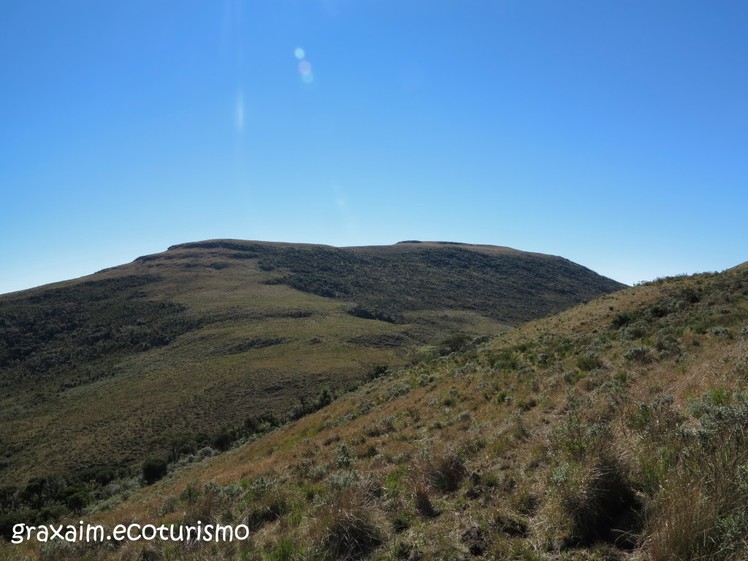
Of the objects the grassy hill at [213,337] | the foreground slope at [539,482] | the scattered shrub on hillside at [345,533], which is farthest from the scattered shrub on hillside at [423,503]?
the grassy hill at [213,337]

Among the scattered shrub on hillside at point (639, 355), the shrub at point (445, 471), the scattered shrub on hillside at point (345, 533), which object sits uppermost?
the scattered shrub on hillside at point (639, 355)

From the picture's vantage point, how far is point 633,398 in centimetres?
798

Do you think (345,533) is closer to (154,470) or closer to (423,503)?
(423,503)

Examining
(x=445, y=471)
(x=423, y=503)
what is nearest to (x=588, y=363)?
(x=445, y=471)

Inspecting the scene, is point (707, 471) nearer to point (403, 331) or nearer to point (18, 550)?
point (18, 550)

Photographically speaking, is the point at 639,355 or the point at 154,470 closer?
the point at 639,355

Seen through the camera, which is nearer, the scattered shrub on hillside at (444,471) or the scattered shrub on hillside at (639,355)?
the scattered shrub on hillside at (444,471)

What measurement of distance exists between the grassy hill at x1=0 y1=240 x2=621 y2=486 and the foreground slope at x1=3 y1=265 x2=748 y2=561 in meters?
27.2

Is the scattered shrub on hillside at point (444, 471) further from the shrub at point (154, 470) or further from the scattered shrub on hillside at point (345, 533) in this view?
the shrub at point (154, 470)

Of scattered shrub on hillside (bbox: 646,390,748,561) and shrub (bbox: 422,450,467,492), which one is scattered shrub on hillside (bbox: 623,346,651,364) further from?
scattered shrub on hillside (bbox: 646,390,748,561)

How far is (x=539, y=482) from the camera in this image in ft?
19.0

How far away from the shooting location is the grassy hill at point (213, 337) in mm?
43906

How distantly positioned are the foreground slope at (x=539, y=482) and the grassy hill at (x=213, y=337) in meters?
27.2

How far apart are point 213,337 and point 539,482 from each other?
74678 mm
